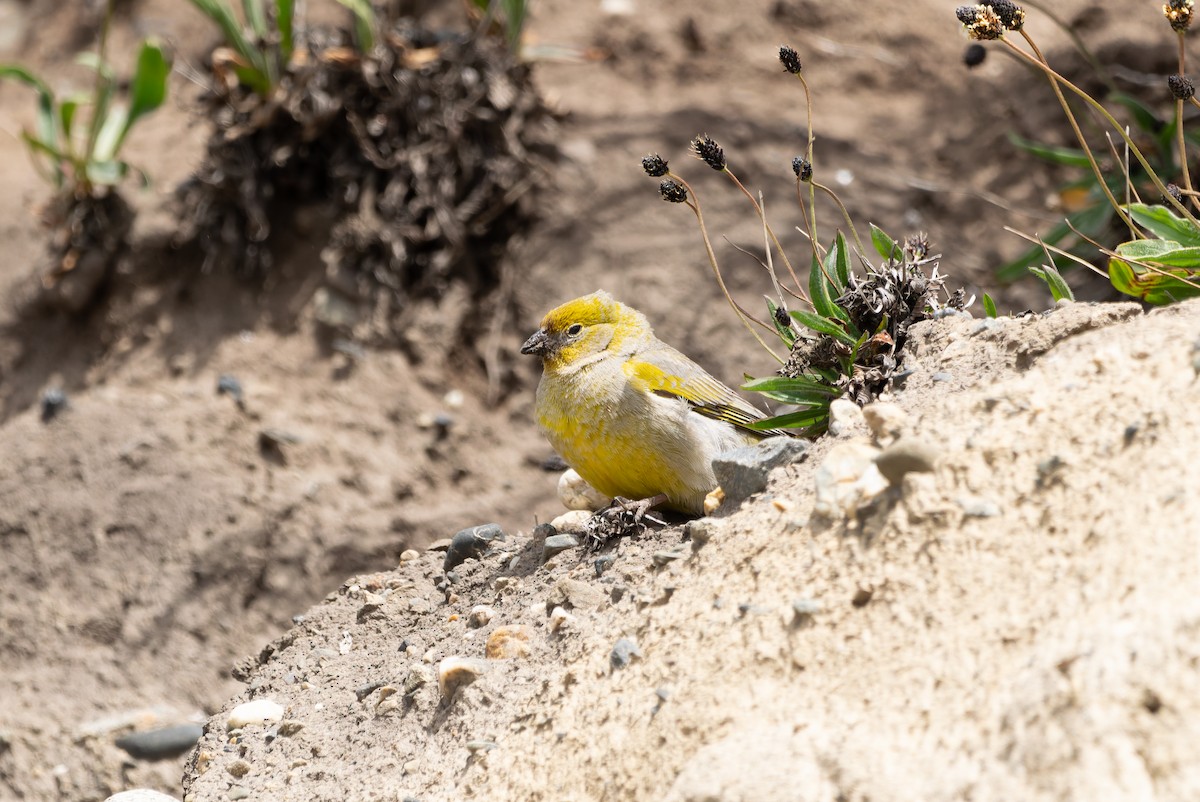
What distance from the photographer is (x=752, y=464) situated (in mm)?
4129

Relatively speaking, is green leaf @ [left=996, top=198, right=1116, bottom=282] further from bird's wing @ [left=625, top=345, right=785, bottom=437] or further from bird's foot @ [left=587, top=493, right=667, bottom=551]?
bird's foot @ [left=587, top=493, right=667, bottom=551]

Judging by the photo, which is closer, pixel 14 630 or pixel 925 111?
pixel 14 630

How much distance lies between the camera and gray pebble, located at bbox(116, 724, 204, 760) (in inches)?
224

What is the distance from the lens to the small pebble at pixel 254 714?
4309 millimetres

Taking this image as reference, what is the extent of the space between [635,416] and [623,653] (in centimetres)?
135

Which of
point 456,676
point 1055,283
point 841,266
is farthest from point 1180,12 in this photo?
point 456,676

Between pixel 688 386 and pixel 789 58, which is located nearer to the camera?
pixel 789 58

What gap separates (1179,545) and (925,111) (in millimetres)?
7000

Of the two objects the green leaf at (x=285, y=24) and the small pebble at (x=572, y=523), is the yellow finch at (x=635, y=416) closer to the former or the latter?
the small pebble at (x=572, y=523)

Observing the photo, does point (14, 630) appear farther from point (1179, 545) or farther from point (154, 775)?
point (1179, 545)

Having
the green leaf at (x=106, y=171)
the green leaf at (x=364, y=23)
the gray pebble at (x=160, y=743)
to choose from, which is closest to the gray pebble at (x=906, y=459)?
the gray pebble at (x=160, y=743)

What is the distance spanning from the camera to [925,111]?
9.20 meters

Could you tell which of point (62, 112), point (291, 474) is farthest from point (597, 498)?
point (62, 112)

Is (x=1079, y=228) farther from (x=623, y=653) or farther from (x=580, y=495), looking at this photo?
(x=623, y=653)
